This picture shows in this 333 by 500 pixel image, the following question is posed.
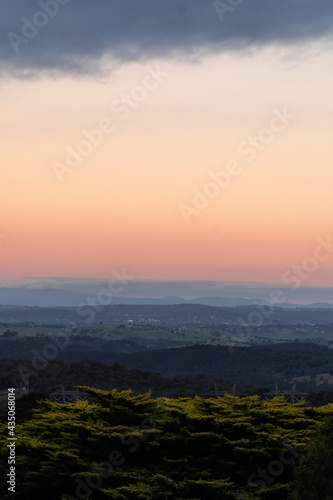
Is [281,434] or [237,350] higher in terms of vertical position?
[281,434]

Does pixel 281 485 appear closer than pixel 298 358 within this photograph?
Yes

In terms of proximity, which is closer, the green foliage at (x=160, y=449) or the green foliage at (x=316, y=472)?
the green foliage at (x=316, y=472)

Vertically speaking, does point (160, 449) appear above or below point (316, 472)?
below

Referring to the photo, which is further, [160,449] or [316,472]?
[160,449]

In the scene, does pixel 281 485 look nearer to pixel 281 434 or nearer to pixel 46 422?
pixel 281 434

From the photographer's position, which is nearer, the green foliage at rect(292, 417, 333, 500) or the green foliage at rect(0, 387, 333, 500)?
A: the green foliage at rect(292, 417, 333, 500)

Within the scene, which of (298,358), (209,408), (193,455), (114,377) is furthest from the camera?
(298,358)

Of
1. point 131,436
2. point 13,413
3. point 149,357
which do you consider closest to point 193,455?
point 131,436

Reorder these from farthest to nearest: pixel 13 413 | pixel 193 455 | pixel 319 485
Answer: pixel 13 413
pixel 193 455
pixel 319 485
